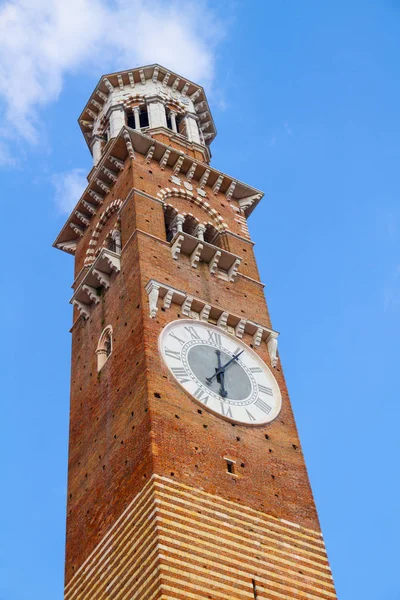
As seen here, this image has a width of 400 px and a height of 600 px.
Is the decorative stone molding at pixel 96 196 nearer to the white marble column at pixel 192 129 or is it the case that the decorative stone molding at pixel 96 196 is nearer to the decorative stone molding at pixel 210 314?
the white marble column at pixel 192 129

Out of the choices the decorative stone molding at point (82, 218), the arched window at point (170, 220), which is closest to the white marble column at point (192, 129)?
the decorative stone molding at point (82, 218)

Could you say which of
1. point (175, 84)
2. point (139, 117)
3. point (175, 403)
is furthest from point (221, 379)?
point (175, 84)

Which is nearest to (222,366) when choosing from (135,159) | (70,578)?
(70,578)

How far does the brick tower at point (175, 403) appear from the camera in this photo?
19.5 meters

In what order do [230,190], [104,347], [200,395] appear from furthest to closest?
[230,190], [104,347], [200,395]

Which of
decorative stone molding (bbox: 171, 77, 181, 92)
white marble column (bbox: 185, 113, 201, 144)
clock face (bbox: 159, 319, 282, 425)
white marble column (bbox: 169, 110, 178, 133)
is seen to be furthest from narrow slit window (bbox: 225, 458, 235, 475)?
decorative stone molding (bbox: 171, 77, 181, 92)

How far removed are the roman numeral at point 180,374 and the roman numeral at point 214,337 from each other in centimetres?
191

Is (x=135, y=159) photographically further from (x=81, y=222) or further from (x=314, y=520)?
(x=314, y=520)

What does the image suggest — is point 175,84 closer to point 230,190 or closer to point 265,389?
point 230,190

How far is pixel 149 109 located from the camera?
1357 inches

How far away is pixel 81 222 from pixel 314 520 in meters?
13.8

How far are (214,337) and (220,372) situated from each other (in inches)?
57.0

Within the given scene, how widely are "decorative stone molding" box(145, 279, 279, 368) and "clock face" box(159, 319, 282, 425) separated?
0.32 metres

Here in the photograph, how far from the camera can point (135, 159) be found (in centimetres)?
2983
